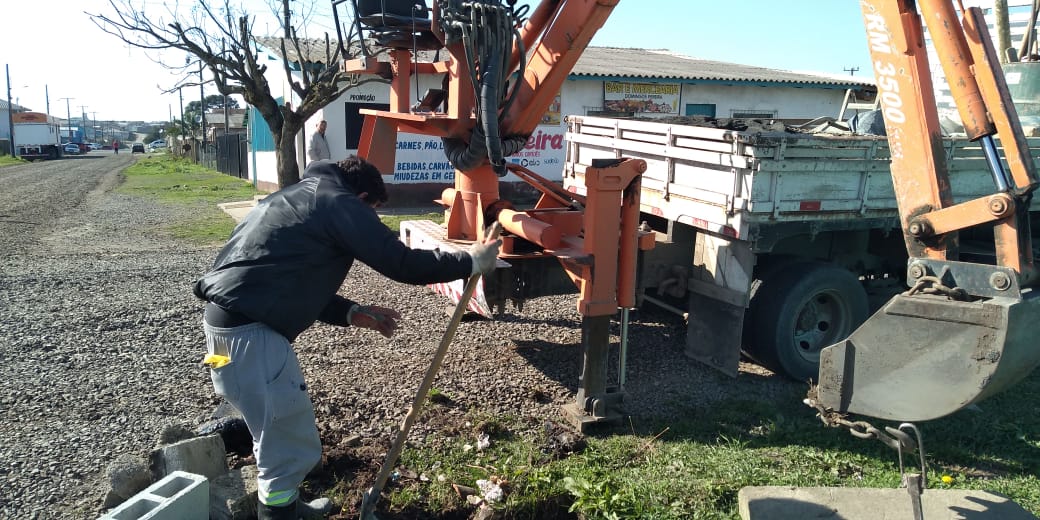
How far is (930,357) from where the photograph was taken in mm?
3330

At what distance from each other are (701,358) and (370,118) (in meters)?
3.49

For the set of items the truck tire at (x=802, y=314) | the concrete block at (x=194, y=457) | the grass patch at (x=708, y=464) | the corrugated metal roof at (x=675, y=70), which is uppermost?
the corrugated metal roof at (x=675, y=70)

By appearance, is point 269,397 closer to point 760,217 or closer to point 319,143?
point 760,217

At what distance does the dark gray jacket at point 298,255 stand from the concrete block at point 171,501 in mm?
796

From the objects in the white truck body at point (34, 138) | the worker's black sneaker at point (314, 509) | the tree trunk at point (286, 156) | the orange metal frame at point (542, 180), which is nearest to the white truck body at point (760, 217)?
the orange metal frame at point (542, 180)

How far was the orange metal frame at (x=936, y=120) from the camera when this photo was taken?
339 cm

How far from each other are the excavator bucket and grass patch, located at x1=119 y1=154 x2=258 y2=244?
1027cm

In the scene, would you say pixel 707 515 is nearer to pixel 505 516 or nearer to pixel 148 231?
pixel 505 516

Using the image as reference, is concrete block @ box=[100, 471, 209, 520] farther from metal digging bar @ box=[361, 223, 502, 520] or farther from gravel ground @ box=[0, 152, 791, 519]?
metal digging bar @ box=[361, 223, 502, 520]

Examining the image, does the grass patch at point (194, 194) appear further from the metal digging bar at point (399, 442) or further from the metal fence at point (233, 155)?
the metal digging bar at point (399, 442)

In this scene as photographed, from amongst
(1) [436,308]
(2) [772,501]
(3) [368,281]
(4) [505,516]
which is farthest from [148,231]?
(2) [772,501]

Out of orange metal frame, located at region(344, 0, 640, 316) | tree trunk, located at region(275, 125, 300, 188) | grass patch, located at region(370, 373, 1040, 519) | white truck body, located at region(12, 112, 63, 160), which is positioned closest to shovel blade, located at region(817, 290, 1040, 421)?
grass patch, located at region(370, 373, 1040, 519)

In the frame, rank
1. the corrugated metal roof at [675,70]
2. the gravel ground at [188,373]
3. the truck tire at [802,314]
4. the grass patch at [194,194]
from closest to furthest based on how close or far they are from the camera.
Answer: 1. the gravel ground at [188,373]
2. the truck tire at [802,314]
3. the grass patch at [194,194]
4. the corrugated metal roof at [675,70]

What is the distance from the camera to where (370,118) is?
6.48 m
